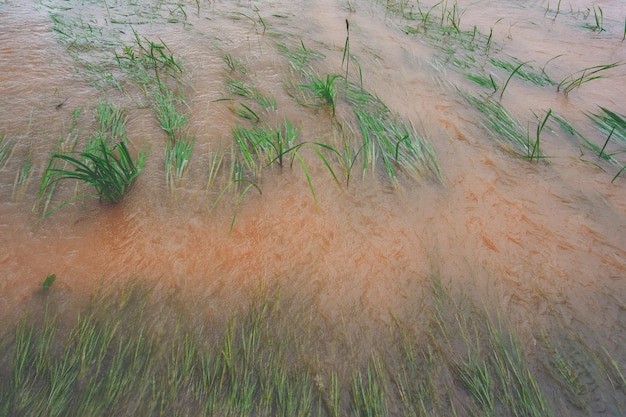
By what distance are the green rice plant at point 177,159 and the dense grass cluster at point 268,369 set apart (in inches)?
27.2

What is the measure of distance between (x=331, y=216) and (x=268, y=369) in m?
0.79

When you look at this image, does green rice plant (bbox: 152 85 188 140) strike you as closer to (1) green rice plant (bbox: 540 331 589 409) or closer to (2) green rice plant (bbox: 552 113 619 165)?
(1) green rice plant (bbox: 540 331 589 409)

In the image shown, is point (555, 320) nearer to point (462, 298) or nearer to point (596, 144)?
point (462, 298)

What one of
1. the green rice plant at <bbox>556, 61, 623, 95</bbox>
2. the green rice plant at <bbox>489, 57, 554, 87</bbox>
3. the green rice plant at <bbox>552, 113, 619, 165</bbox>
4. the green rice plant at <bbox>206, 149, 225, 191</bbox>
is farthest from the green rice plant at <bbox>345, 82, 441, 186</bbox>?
the green rice plant at <bbox>556, 61, 623, 95</bbox>

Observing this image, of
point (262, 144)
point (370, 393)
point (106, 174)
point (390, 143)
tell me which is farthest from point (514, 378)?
point (106, 174)

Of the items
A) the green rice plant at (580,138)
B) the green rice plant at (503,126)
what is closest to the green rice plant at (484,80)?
the green rice plant at (503,126)

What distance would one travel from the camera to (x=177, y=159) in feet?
5.97

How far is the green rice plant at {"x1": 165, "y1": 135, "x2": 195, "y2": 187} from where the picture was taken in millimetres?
1755

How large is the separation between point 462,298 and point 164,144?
1823mm

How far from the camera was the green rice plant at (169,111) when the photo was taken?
2.03 metres

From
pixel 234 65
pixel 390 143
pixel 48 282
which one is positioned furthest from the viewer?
pixel 234 65

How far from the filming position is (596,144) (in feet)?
7.16

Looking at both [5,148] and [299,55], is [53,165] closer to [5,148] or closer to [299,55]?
[5,148]

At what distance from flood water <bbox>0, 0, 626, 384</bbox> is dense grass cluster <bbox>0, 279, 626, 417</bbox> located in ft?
0.31
